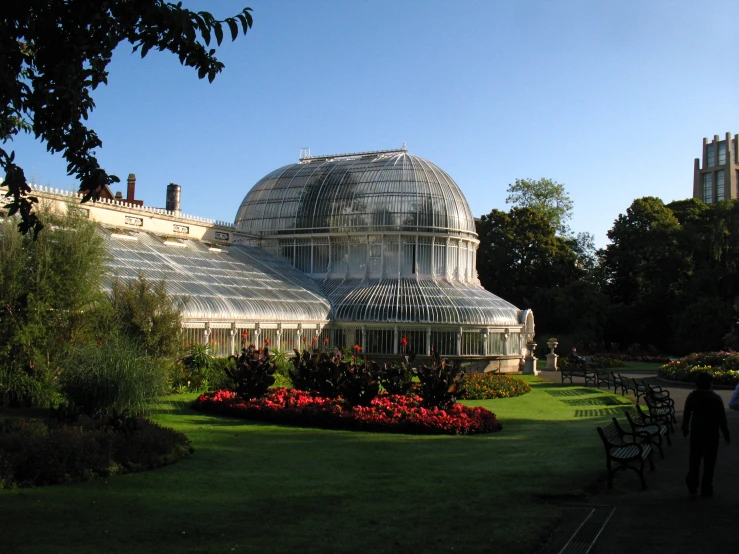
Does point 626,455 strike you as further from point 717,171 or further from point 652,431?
Result: point 717,171

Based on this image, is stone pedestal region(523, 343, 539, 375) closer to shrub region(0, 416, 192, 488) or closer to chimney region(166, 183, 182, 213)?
chimney region(166, 183, 182, 213)

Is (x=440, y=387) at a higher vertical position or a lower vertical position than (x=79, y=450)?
higher

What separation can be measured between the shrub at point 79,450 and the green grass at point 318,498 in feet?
1.07

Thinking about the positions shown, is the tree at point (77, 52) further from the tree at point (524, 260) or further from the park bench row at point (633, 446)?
the tree at point (524, 260)

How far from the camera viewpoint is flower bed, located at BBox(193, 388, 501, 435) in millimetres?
17203

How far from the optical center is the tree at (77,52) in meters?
5.99

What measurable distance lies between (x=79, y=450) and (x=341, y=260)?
2932cm

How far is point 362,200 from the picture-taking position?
40.2 meters

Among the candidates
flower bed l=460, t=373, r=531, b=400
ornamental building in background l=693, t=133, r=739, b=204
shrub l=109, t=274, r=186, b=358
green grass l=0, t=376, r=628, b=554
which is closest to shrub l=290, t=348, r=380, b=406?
green grass l=0, t=376, r=628, b=554

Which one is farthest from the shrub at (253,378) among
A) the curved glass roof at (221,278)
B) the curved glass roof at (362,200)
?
the curved glass roof at (362,200)

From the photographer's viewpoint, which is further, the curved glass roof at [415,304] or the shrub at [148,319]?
the curved glass roof at [415,304]

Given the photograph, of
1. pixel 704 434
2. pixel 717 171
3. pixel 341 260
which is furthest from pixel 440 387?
pixel 717 171

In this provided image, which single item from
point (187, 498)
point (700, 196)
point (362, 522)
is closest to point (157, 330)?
point (187, 498)

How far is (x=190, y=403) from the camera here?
2039 cm
